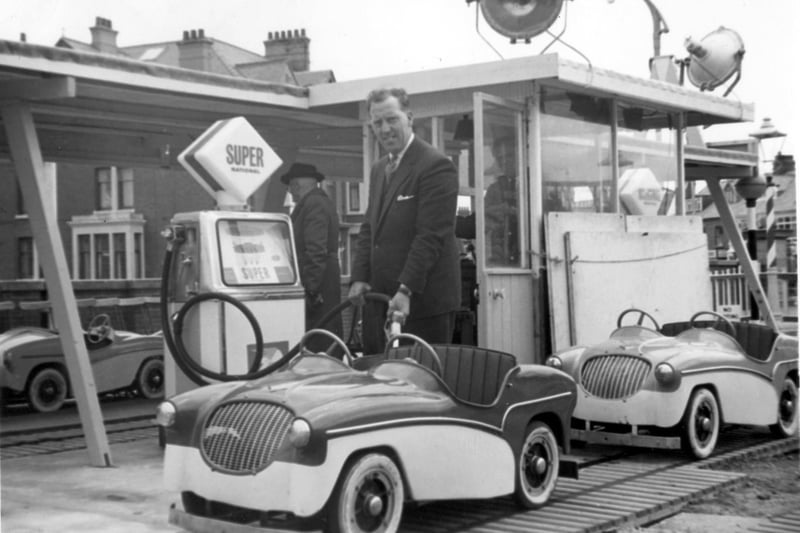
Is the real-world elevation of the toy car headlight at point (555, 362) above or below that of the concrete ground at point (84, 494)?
above

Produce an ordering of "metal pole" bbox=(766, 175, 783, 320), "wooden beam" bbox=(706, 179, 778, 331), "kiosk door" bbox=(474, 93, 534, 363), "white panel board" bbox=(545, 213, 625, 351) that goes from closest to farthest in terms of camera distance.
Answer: "metal pole" bbox=(766, 175, 783, 320)
"kiosk door" bbox=(474, 93, 534, 363)
"white panel board" bbox=(545, 213, 625, 351)
"wooden beam" bbox=(706, 179, 778, 331)

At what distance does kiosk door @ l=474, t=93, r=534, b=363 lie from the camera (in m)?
9.51

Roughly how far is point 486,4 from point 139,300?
6511mm

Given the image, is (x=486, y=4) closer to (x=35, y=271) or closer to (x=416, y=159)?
(x=416, y=159)

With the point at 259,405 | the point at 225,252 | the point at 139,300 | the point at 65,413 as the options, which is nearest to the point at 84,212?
the point at 139,300

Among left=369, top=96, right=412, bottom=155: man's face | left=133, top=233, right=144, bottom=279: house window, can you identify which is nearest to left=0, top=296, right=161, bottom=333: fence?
left=369, top=96, right=412, bottom=155: man's face

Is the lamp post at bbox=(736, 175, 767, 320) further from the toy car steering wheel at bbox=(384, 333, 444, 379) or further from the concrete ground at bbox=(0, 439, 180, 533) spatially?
the toy car steering wheel at bbox=(384, 333, 444, 379)

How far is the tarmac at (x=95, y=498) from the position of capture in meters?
5.84

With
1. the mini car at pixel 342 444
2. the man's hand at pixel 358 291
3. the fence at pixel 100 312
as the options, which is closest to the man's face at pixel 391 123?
the man's hand at pixel 358 291

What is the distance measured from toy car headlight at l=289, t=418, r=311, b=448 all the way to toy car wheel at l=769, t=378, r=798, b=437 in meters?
5.11

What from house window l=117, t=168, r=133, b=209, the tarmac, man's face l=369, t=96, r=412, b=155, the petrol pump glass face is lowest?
the tarmac

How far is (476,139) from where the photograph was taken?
940 cm

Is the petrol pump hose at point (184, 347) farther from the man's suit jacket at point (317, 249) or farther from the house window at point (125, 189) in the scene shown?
the house window at point (125, 189)

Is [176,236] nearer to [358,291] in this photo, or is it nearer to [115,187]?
[358,291]
